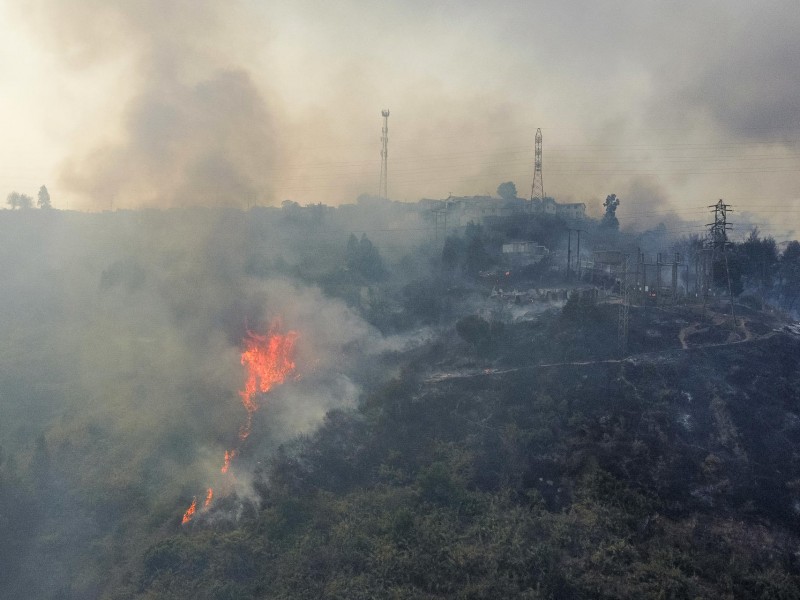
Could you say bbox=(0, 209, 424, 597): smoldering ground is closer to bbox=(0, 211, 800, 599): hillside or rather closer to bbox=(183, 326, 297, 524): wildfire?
bbox=(0, 211, 800, 599): hillside

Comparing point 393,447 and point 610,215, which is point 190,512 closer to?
point 393,447

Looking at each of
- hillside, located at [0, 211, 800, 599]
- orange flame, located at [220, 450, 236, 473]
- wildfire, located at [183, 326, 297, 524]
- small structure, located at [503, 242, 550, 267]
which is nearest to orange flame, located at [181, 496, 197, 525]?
hillside, located at [0, 211, 800, 599]

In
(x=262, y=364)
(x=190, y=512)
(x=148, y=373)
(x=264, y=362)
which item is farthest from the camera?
(x=148, y=373)

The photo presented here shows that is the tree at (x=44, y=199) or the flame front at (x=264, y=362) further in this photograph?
the tree at (x=44, y=199)

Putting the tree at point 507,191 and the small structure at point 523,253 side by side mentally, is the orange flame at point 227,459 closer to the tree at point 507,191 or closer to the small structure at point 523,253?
the small structure at point 523,253

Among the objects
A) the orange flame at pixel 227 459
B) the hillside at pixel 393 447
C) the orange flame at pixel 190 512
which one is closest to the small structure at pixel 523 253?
the hillside at pixel 393 447

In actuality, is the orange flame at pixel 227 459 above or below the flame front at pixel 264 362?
below

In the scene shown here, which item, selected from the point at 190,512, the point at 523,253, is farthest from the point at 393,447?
the point at 523,253
